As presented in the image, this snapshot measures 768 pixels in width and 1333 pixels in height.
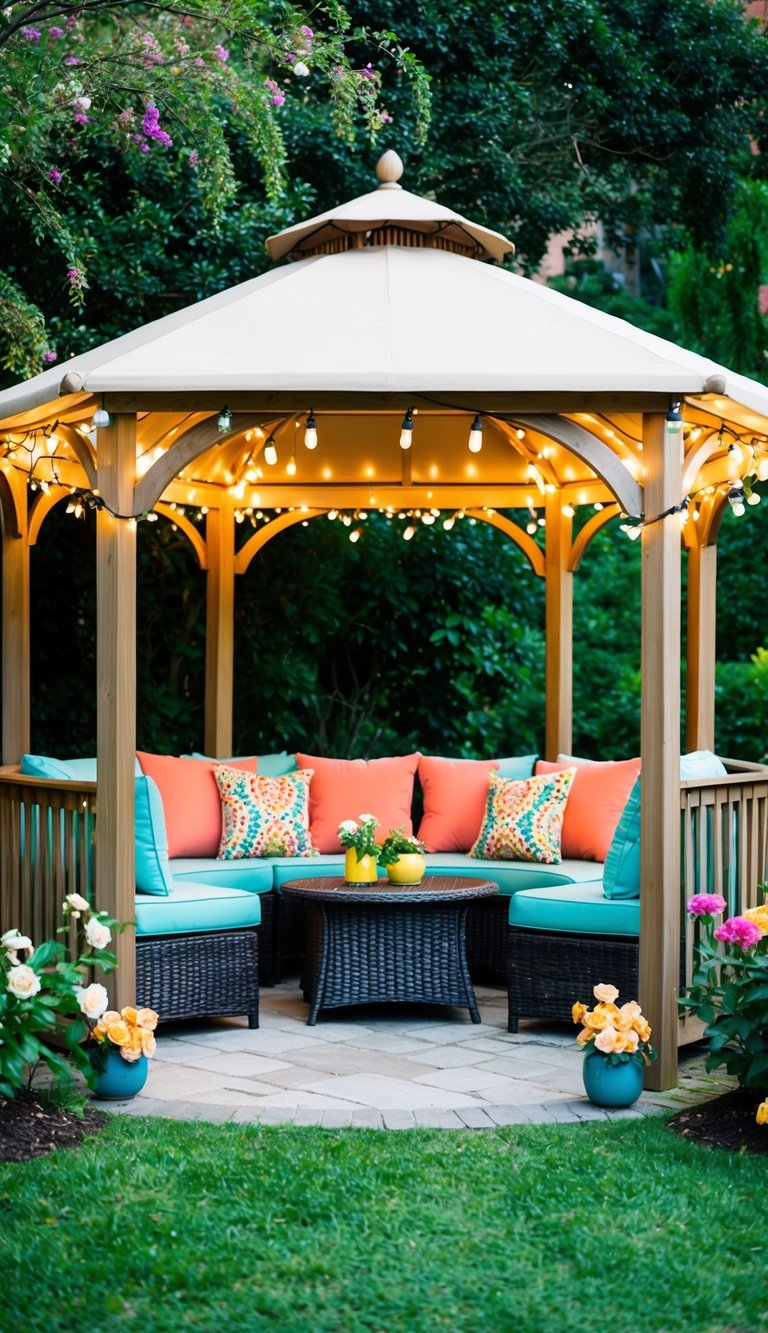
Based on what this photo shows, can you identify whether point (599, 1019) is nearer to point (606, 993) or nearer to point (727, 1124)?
point (606, 993)

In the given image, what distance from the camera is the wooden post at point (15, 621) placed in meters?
7.11

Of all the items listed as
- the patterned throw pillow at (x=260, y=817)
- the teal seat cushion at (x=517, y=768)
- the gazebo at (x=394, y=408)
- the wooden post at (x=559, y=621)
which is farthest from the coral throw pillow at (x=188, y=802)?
the wooden post at (x=559, y=621)

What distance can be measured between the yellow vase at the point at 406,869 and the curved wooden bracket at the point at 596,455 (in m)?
1.96

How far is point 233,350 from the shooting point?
574 cm

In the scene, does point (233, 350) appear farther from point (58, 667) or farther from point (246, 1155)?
point (58, 667)

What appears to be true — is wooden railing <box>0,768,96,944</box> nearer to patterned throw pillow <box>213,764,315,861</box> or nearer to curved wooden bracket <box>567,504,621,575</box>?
patterned throw pillow <box>213,764,315,861</box>

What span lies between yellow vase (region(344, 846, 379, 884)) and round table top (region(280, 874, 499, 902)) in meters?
0.03

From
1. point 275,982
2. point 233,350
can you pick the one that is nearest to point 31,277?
point 233,350

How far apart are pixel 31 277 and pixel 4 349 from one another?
921 mm

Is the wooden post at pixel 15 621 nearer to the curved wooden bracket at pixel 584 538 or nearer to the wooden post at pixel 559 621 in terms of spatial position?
the wooden post at pixel 559 621

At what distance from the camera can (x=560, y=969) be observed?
20.7 feet

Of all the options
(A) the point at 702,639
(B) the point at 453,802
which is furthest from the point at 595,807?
(A) the point at 702,639

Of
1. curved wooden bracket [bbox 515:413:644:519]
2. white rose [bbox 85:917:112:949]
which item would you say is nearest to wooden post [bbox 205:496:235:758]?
curved wooden bracket [bbox 515:413:644:519]

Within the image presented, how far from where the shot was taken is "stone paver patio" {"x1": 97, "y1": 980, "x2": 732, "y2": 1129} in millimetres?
5102
